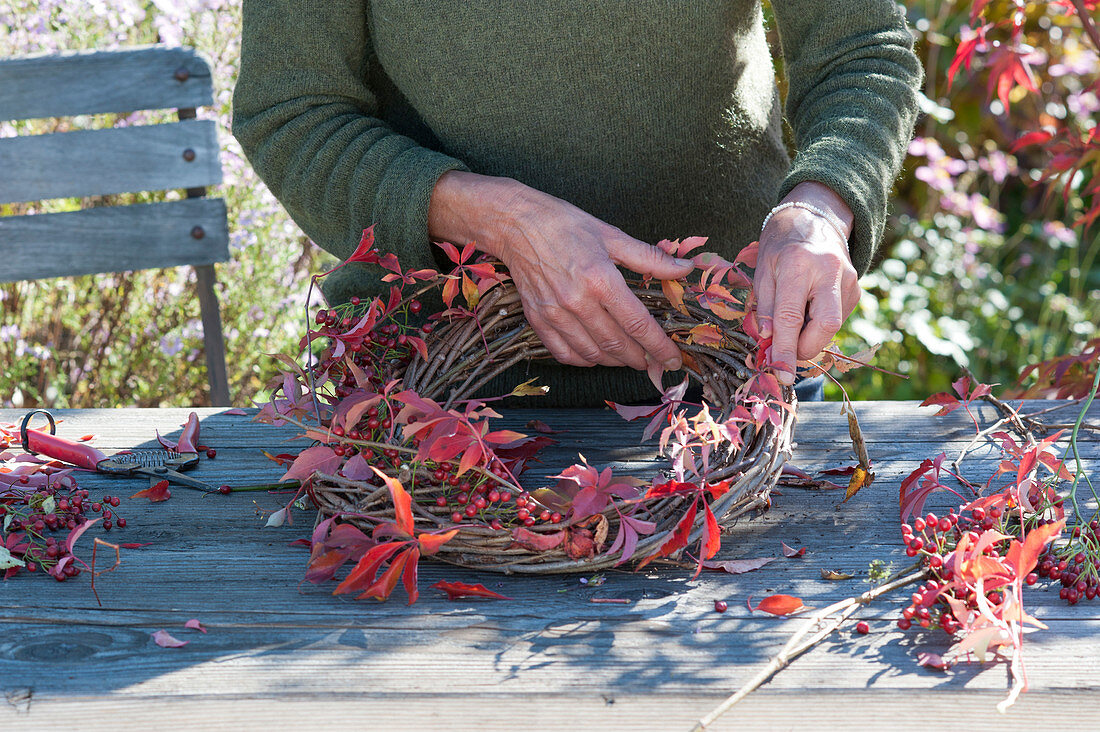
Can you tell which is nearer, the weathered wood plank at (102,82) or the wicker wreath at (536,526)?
the wicker wreath at (536,526)

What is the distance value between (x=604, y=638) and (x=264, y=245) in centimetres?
224

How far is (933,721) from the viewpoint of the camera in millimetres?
688

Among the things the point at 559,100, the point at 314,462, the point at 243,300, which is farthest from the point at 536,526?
the point at 243,300

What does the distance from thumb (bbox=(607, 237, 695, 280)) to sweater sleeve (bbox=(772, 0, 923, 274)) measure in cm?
22

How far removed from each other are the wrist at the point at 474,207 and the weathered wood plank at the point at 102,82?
1.30 meters

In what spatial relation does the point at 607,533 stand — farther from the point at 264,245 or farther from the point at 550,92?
the point at 264,245

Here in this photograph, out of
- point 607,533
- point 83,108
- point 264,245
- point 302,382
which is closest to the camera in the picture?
point 607,533

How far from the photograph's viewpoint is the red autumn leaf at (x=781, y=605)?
2.69ft

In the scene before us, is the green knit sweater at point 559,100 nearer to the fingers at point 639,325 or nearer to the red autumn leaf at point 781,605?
the fingers at point 639,325

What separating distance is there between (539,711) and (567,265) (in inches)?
20.3

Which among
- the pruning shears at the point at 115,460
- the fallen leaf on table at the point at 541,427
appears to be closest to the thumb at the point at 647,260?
the fallen leaf on table at the point at 541,427

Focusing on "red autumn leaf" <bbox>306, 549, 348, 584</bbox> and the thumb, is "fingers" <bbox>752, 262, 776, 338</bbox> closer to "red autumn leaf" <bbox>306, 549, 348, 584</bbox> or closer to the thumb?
the thumb

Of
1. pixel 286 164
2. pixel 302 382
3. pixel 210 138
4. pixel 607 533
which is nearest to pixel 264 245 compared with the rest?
pixel 210 138

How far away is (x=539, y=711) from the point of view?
70 cm
